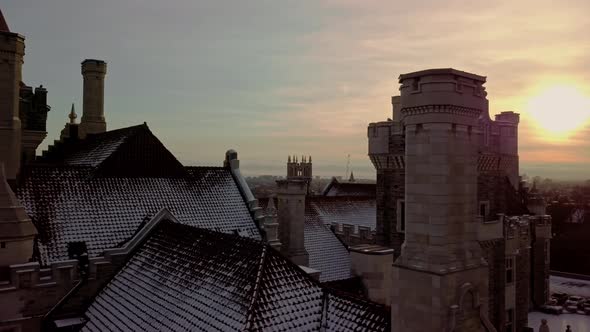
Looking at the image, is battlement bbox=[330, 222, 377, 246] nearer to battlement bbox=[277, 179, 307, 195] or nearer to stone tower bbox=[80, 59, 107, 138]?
battlement bbox=[277, 179, 307, 195]

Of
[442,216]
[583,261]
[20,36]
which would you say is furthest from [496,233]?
[583,261]

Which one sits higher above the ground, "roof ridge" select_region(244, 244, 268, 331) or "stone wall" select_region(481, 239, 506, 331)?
"roof ridge" select_region(244, 244, 268, 331)

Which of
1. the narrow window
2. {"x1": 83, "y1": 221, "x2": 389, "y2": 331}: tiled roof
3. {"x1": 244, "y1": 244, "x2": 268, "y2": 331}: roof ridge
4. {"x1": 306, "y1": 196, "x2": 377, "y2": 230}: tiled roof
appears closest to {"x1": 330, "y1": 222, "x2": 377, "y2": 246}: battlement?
{"x1": 306, "y1": 196, "x2": 377, "y2": 230}: tiled roof

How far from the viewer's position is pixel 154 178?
18.4 meters

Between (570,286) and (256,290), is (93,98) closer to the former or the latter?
(256,290)

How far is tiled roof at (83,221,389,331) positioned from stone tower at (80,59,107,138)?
1282 centimetres

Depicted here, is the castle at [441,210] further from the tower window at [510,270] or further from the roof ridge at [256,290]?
the tower window at [510,270]

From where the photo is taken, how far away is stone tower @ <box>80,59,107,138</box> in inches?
914

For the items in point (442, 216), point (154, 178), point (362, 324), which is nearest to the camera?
point (442, 216)

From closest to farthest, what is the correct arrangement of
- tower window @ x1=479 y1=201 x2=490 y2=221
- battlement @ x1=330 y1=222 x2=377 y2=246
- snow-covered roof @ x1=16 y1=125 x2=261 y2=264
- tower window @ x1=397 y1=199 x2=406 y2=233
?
snow-covered roof @ x1=16 y1=125 x2=261 y2=264 < tower window @ x1=397 y1=199 x2=406 y2=233 < tower window @ x1=479 y1=201 x2=490 y2=221 < battlement @ x1=330 y1=222 x2=377 y2=246

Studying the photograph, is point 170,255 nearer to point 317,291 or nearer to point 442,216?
point 317,291

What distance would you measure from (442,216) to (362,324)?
323 centimetres

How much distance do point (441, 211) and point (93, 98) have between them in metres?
21.4

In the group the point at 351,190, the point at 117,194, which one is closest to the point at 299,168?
the point at 351,190
